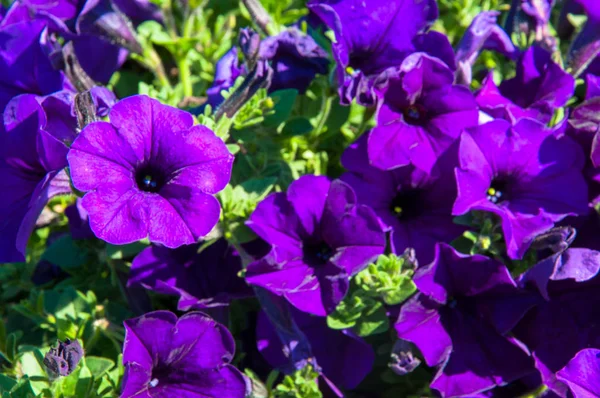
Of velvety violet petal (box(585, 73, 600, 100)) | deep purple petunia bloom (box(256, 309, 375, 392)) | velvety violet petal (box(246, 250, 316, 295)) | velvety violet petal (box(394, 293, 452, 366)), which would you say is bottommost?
deep purple petunia bloom (box(256, 309, 375, 392))

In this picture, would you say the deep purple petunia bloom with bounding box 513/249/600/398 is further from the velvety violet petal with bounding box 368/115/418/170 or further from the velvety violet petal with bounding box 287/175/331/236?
the velvety violet petal with bounding box 287/175/331/236

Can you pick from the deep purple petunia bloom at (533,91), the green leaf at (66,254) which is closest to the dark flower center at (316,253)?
the deep purple petunia bloom at (533,91)

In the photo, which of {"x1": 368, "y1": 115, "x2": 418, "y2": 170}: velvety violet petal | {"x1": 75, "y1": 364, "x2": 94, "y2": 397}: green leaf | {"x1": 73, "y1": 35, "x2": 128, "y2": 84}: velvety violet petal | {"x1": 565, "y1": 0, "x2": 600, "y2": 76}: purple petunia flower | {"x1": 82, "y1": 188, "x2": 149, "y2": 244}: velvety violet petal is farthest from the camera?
{"x1": 73, "y1": 35, "x2": 128, "y2": 84}: velvety violet petal

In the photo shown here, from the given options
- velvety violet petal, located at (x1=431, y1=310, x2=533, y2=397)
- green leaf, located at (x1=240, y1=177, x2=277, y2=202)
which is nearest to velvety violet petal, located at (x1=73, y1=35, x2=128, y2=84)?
green leaf, located at (x1=240, y1=177, x2=277, y2=202)

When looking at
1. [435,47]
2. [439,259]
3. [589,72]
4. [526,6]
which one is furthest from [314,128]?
[589,72]

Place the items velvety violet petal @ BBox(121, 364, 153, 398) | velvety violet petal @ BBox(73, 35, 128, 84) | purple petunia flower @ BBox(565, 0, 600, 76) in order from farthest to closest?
velvety violet petal @ BBox(73, 35, 128, 84)
purple petunia flower @ BBox(565, 0, 600, 76)
velvety violet petal @ BBox(121, 364, 153, 398)

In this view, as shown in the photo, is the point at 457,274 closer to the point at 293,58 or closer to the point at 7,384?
the point at 293,58
